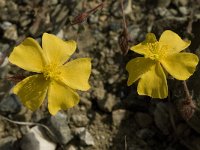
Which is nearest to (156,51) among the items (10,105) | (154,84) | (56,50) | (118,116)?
(154,84)

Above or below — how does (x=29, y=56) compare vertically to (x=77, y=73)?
above

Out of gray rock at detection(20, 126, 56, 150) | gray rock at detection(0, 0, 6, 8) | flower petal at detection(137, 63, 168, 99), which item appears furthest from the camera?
gray rock at detection(0, 0, 6, 8)

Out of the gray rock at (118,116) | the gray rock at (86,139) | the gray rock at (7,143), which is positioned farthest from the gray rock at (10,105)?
the gray rock at (118,116)

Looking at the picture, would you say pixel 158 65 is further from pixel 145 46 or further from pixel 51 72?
pixel 51 72

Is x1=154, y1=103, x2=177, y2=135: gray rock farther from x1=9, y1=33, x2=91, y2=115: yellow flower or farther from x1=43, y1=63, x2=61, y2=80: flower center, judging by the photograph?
x1=43, y1=63, x2=61, y2=80: flower center

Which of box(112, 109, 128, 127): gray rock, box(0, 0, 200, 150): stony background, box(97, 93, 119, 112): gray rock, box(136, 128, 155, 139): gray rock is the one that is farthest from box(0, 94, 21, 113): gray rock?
box(136, 128, 155, 139): gray rock

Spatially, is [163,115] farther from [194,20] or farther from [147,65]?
[194,20]

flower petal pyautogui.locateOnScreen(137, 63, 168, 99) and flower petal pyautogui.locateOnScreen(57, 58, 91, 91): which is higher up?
flower petal pyautogui.locateOnScreen(57, 58, 91, 91)
